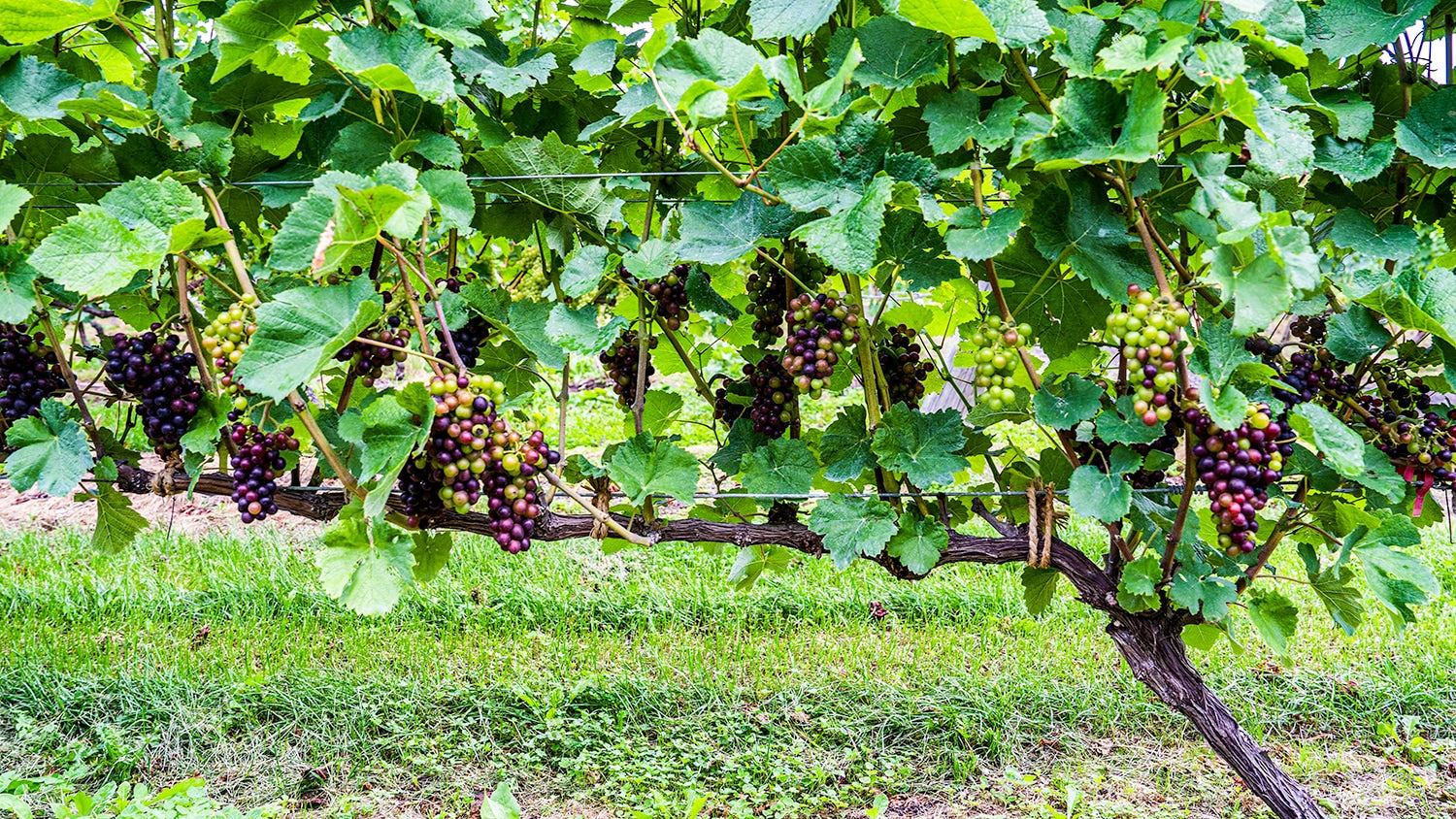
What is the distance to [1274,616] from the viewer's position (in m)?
1.80

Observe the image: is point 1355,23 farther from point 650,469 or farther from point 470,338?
point 470,338

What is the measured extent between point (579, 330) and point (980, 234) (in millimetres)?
633

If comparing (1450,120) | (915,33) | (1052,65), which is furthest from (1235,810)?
(915,33)

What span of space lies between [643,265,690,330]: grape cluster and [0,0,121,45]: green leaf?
3.01ft

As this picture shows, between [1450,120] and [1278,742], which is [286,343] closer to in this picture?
[1450,120]

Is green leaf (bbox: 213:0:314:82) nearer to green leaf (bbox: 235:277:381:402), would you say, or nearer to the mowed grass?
green leaf (bbox: 235:277:381:402)

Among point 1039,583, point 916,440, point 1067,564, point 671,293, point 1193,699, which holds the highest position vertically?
point 671,293

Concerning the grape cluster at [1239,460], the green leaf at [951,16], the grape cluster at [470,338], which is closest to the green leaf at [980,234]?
the green leaf at [951,16]

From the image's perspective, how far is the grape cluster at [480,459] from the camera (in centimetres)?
139

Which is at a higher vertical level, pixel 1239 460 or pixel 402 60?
pixel 402 60

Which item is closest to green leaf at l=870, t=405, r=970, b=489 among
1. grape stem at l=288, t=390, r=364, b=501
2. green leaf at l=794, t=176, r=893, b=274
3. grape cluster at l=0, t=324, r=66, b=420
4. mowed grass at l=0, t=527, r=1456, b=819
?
green leaf at l=794, t=176, r=893, b=274

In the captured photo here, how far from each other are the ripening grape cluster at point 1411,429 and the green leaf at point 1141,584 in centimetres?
41

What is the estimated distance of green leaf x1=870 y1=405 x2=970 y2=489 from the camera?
1.67 m

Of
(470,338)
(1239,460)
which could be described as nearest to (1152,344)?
(1239,460)
